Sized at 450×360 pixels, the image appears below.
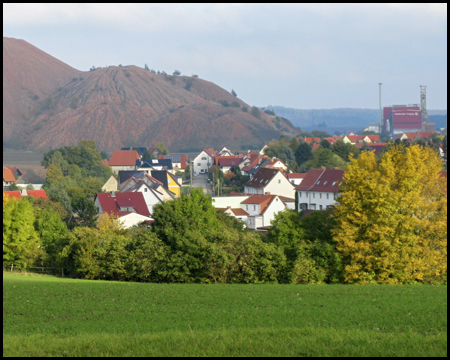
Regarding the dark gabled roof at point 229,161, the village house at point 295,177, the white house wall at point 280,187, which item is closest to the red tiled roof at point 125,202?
the white house wall at point 280,187

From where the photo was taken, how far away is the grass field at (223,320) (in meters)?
8.98

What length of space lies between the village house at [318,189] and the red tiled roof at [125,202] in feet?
61.2

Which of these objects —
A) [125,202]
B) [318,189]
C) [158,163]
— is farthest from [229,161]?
[125,202]

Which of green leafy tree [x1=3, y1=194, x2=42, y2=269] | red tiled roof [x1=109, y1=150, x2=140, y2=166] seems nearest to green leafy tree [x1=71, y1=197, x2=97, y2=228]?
green leafy tree [x1=3, y1=194, x2=42, y2=269]

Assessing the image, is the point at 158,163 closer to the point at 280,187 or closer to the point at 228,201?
the point at 280,187

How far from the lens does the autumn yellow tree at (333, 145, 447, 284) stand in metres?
25.3

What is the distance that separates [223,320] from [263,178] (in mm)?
61197

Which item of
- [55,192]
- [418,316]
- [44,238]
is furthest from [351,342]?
[55,192]

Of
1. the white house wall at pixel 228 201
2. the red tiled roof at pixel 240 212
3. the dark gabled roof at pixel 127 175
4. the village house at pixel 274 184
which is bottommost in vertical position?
the red tiled roof at pixel 240 212

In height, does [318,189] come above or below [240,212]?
above

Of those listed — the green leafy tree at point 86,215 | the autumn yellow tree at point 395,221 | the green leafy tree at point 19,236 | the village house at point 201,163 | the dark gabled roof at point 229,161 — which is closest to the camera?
the autumn yellow tree at point 395,221

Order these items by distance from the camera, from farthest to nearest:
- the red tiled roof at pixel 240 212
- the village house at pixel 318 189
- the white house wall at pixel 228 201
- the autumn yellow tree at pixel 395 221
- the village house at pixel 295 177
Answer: the village house at pixel 295 177 → the white house wall at pixel 228 201 → the village house at pixel 318 189 → the red tiled roof at pixel 240 212 → the autumn yellow tree at pixel 395 221

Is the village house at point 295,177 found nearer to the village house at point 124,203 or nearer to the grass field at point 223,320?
the village house at point 124,203

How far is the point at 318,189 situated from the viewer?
59.8 m
